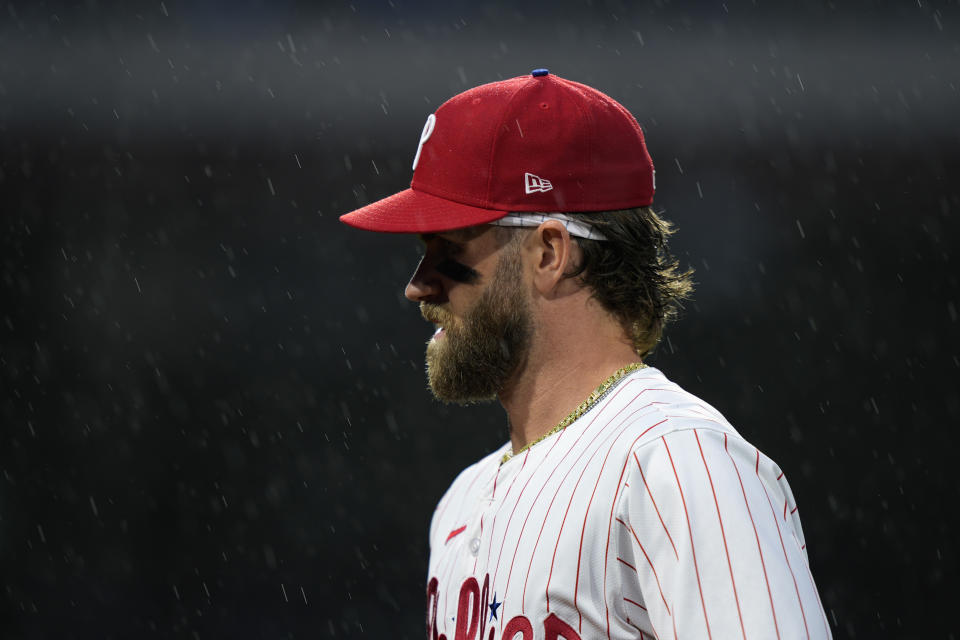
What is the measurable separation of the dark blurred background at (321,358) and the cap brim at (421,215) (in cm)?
262

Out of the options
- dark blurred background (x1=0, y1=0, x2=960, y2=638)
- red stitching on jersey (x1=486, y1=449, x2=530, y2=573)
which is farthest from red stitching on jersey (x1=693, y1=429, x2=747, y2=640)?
dark blurred background (x1=0, y1=0, x2=960, y2=638)

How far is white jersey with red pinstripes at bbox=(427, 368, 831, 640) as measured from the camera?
1.04 meters

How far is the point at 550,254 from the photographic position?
1431mm

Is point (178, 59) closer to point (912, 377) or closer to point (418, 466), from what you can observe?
point (418, 466)

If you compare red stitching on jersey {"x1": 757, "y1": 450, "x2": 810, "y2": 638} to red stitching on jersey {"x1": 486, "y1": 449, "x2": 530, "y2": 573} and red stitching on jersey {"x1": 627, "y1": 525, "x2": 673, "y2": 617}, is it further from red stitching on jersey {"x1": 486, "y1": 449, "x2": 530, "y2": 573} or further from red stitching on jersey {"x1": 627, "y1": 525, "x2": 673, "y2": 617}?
red stitching on jersey {"x1": 486, "y1": 449, "x2": 530, "y2": 573}

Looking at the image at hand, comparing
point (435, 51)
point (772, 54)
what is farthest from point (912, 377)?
point (435, 51)

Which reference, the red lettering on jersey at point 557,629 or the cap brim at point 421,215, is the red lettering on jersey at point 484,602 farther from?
the cap brim at point 421,215

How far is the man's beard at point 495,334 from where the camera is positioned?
56.9 inches

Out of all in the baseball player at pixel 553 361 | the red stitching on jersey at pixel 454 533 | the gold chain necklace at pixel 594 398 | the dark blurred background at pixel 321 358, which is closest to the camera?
the baseball player at pixel 553 361

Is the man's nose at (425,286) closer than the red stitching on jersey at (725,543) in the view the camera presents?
No

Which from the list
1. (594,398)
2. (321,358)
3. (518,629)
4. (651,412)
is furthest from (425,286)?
(321,358)

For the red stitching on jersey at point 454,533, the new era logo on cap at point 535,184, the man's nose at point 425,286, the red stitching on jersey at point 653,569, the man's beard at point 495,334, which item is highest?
the new era logo on cap at point 535,184

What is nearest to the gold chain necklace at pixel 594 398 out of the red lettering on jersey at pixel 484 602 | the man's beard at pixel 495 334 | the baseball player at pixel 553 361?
the baseball player at pixel 553 361

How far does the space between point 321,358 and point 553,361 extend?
2.77 m
